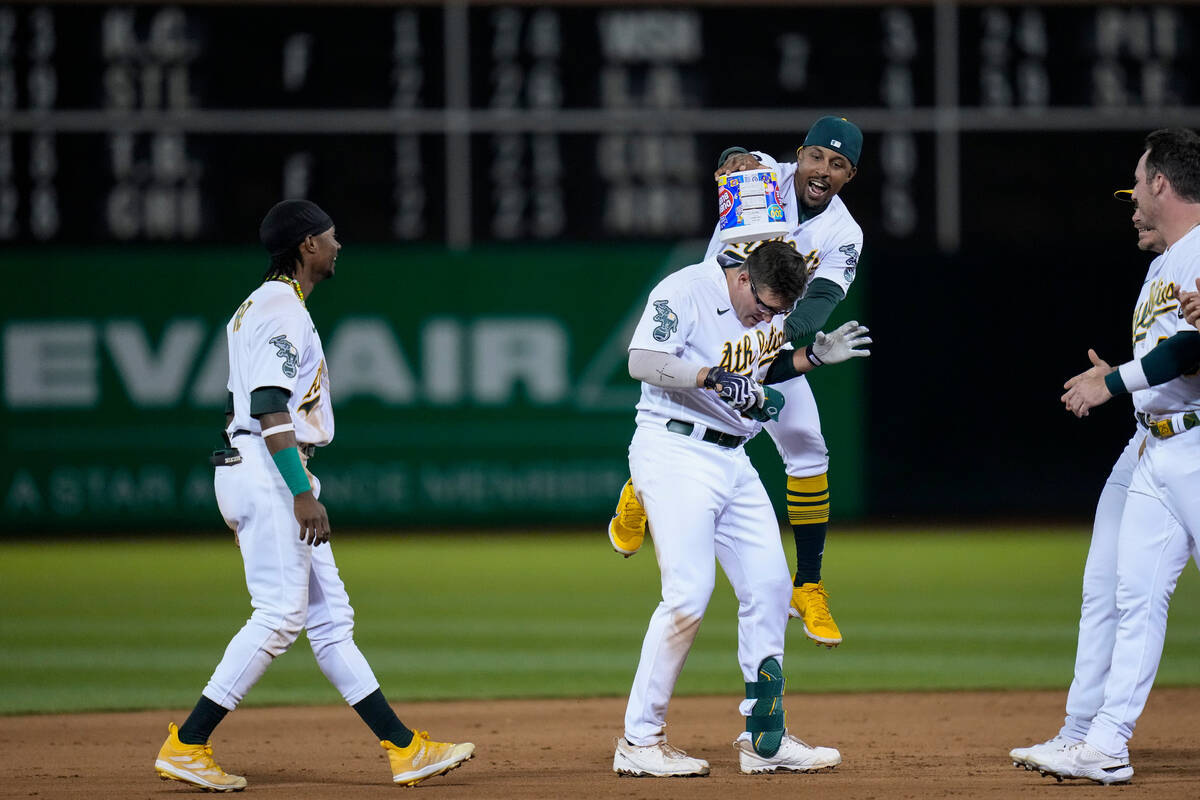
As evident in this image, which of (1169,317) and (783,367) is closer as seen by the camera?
(1169,317)

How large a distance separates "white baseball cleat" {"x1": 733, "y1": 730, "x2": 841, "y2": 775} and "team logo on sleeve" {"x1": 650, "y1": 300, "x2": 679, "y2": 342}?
1461 mm

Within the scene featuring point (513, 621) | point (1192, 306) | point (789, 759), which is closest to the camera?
point (1192, 306)

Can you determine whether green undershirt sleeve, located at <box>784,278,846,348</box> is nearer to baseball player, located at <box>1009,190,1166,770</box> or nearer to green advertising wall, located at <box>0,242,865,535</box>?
baseball player, located at <box>1009,190,1166,770</box>

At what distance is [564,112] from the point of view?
13.7 m

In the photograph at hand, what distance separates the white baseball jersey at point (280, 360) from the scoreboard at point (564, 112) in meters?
8.59

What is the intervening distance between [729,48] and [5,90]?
6.15 meters

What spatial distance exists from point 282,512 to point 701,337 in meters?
1.49

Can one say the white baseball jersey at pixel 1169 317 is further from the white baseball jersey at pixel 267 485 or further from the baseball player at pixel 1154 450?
the white baseball jersey at pixel 267 485

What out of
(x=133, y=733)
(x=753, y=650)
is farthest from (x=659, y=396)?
(x=133, y=733)

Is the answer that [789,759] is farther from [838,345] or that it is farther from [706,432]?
[838,345]

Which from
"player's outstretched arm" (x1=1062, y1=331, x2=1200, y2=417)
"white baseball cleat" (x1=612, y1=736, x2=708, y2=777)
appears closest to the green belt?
"player's outstretched arm" (x1=1062, y1=331, x2=1200, y2=417)

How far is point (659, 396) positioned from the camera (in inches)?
211

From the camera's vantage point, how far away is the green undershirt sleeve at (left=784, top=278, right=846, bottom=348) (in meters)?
5.72

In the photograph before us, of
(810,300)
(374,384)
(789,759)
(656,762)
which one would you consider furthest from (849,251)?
(374,384)
